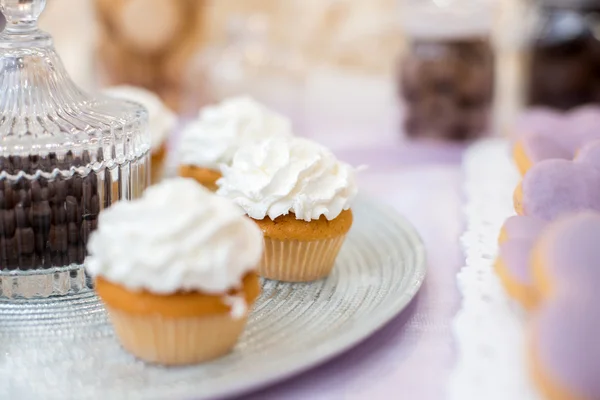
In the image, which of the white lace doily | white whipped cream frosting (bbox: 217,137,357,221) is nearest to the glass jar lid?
white whipped cream frosting (bbox: 217,137,357,221)

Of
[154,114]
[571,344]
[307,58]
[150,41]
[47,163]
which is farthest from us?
[307,58]

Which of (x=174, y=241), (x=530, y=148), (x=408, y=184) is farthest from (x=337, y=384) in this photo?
(x=408, y=184)

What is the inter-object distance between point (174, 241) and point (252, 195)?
0.64ft

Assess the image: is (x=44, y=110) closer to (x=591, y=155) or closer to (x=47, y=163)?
(x=47, y=163)

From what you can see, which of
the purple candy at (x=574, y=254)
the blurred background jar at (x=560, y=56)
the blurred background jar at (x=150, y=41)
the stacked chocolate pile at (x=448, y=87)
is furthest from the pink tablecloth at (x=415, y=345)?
the blurred background jar at (x=150, y=41)

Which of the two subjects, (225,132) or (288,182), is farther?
(225,132)

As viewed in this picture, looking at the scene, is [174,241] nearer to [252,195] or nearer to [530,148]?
[252,195]

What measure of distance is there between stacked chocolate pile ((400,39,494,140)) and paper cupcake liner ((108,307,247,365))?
0.75m

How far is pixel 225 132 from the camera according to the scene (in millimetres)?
979

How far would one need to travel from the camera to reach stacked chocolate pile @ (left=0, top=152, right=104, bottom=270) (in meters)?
0.73

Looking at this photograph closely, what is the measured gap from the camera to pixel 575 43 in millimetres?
1313

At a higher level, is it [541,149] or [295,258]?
[541,149]

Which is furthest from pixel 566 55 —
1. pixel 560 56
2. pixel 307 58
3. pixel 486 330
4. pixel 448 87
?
pixel 486 330

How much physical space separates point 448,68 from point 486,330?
2.33 ft
